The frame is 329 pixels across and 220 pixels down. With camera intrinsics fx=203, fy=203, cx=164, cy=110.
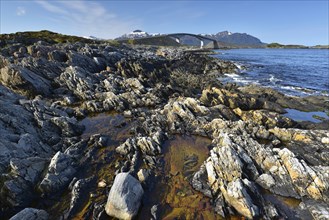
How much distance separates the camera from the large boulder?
1276cm

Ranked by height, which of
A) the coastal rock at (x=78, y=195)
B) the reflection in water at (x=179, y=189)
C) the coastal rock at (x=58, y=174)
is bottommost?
the reflection in water at (x=179, y=189)

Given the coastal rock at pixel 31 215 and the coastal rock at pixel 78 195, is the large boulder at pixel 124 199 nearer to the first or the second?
the coastal rock at pixel 78 195

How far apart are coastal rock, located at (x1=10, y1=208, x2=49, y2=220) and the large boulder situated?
3810 mm

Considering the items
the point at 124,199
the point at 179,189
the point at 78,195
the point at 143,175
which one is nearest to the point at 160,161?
the point at 143,175

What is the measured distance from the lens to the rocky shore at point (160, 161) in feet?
44.1

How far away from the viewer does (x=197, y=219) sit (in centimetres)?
1300

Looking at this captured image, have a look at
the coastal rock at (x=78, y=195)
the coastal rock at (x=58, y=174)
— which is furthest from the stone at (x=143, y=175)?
the coastal rock at (x=58, y=174)

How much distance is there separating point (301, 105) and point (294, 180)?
2365 cm

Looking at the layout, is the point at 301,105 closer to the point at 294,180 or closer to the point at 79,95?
the point at 294,180

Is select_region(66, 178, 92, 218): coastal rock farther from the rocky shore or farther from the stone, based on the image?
the stone

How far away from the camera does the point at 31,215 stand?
1206cm

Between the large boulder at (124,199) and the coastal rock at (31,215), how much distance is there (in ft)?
12.5

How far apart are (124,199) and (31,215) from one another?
5.46m

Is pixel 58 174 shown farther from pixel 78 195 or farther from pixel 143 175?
pixel 143 175
